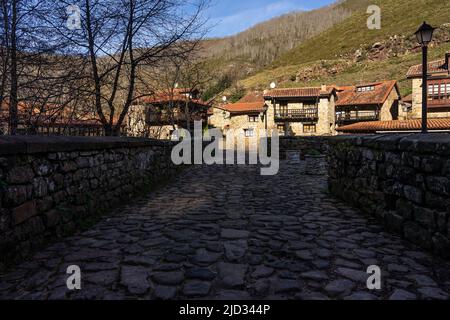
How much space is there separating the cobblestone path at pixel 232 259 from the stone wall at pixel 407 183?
20 centimetres

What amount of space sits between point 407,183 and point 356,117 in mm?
37678

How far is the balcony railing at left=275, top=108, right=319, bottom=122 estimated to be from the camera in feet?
128

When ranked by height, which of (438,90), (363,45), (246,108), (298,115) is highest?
(363,45)

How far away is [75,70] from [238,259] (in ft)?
19.8

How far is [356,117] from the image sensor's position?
38375mm

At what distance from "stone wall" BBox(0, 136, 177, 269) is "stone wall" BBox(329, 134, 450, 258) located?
13.2 ft

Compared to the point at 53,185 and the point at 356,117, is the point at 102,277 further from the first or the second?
the point at 356,117

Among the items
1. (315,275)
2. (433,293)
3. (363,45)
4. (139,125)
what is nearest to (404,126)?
(139,125)

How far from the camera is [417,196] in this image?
3.44 m

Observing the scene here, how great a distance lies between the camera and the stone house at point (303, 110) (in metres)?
38.7

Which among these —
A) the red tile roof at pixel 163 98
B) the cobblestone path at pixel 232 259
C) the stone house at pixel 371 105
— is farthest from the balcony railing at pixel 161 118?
the stone house at pixel 371 105

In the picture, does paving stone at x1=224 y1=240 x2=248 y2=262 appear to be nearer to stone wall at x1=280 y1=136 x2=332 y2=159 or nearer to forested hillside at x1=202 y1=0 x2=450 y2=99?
stone wall at x1=280 y1=136 x2=332 y2=159

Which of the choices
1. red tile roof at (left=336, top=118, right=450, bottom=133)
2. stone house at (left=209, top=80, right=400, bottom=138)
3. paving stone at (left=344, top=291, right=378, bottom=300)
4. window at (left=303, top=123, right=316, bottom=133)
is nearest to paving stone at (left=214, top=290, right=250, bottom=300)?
paving stone at (left=344, top=291, right=378, bottom=300)

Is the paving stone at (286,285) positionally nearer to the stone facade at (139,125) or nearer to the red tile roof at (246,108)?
the stone facade at (139,125)
